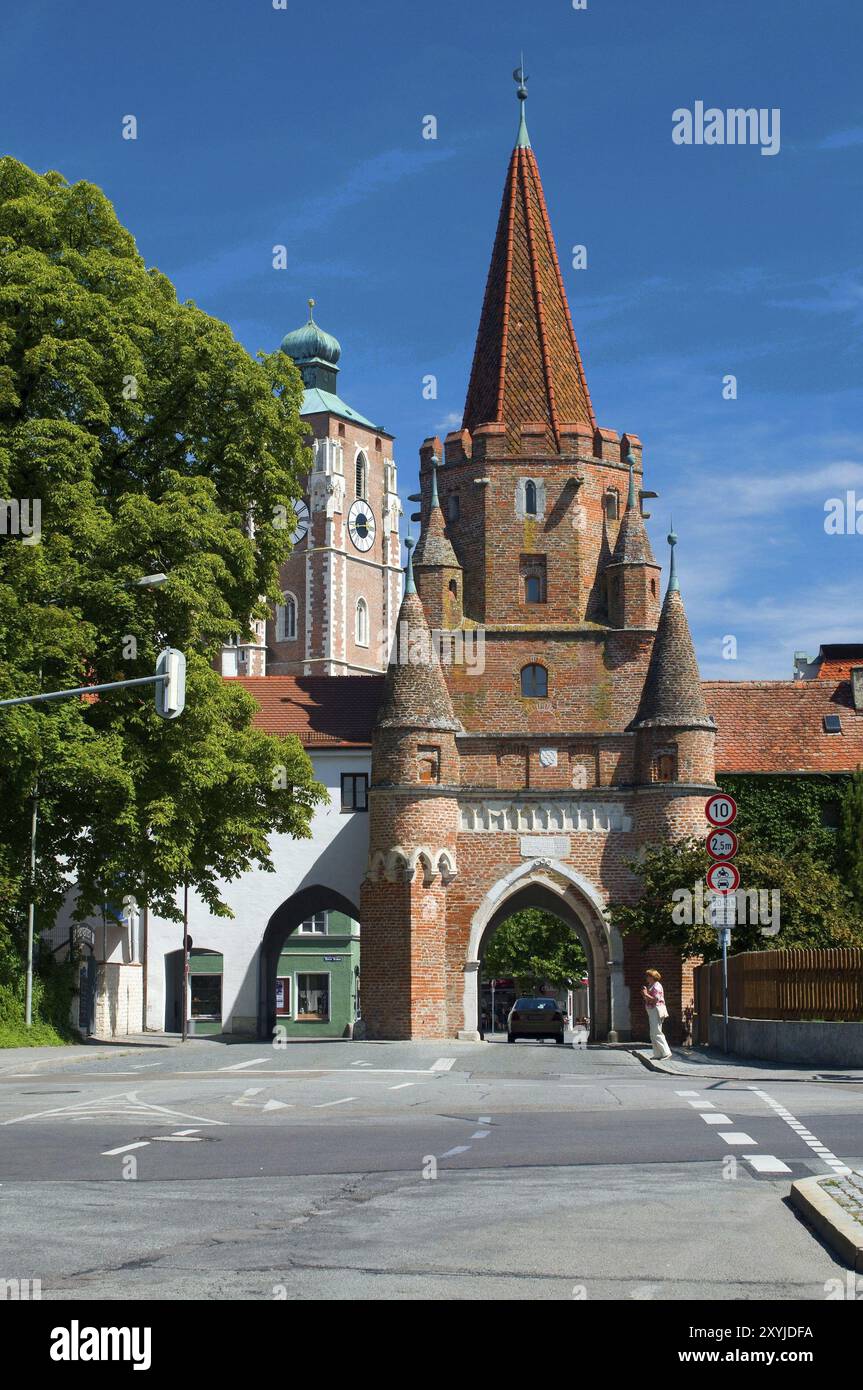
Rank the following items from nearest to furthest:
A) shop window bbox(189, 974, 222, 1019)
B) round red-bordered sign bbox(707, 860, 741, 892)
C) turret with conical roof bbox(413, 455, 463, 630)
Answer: round red-bordered sign bbox(707, 860, 741, 892) → turret with conical roof bbox(413, 455, 463, 630) → shop window bbox(189, 974, 222, 1019)

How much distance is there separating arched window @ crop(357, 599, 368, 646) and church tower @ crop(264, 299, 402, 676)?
0.07 m

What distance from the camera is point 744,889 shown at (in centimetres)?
4097

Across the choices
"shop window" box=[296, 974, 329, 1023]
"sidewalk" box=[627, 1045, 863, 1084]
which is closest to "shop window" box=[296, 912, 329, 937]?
"shop window" box=[296, 974, 329, 1023]

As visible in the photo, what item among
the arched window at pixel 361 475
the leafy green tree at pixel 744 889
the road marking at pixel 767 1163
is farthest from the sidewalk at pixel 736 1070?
the arched window at pixel 361 475

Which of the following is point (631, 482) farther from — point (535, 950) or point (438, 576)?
point (535, 950)

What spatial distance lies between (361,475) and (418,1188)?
4780 inches

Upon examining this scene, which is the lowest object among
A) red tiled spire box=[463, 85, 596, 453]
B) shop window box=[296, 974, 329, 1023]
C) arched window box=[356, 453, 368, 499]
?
shop window box=[296, 974, 329, 1023]

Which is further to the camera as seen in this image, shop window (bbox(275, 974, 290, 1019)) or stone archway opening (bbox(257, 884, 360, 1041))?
shop window (bbox(275, 974, 290, 1019))

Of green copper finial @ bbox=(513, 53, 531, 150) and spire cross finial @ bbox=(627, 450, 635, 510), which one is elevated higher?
green copper finial @ bbox=(513, 53, 531, 150)

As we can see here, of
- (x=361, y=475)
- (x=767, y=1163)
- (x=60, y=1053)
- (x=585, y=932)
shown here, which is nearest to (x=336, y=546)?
(x=361, y=475)

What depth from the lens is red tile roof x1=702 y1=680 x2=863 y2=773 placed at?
168 ft

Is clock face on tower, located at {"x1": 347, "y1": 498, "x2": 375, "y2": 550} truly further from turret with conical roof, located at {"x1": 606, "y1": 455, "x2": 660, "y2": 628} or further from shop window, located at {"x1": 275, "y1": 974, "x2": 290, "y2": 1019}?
turret with conical roof, located at {"x1": 606, "y1": 455, "x2": 660, "y2": 628}

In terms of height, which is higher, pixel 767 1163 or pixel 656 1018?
pixel 767 1163
